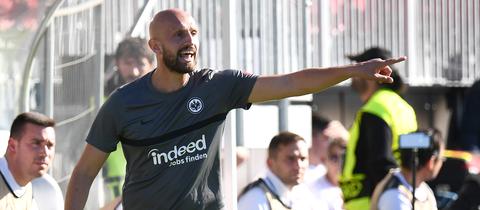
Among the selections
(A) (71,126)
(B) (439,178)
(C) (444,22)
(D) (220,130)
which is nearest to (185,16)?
(D) (220,130)

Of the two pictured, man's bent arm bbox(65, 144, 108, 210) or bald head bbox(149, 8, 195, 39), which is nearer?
bald head bbox(149, 8, 195, 39)

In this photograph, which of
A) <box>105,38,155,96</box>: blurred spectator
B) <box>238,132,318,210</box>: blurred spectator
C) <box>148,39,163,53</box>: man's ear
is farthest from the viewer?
<box>238,132,318,210</box>: blurred spectator

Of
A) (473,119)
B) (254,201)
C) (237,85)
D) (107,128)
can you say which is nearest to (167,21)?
(237,85)

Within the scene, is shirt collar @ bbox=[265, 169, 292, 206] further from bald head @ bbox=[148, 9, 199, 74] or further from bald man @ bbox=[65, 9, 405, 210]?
bald head @ bbox=[148, 9, 199, 74]

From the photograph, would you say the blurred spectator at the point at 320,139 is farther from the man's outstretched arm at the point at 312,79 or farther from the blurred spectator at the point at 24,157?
the man's outstretched arm at the point at 312,79

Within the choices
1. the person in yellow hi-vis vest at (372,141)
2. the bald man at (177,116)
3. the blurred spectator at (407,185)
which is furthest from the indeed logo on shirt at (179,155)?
the person in yellow hi-vis vest at (372,141)

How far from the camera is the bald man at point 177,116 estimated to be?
587cm

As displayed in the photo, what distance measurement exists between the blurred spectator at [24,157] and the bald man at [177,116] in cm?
149

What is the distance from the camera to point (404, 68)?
12.3 metres

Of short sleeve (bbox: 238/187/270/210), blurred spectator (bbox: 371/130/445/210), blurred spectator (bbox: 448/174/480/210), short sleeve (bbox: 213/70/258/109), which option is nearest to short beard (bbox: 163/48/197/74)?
short sleeve (bbox: 213/70/258/109)

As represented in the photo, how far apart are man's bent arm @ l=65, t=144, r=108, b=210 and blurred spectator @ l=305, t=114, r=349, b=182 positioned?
4.13 metres

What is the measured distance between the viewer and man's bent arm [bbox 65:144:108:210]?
6.08 meters

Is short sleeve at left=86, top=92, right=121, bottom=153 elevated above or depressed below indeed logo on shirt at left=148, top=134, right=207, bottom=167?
above

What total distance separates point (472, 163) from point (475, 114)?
198cm
